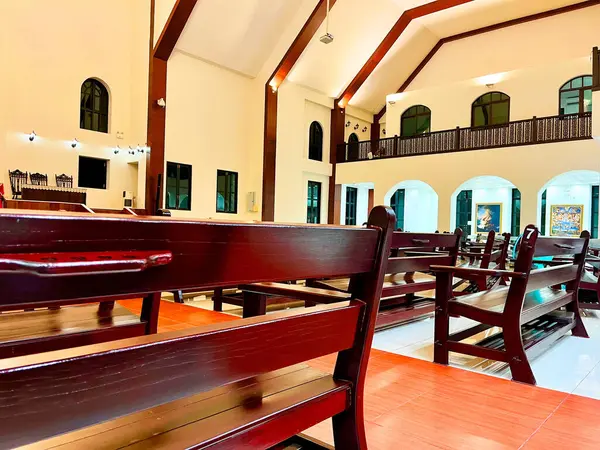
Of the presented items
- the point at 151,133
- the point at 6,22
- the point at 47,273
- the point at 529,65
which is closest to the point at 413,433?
the point at 47,273

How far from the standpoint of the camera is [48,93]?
9516 mm

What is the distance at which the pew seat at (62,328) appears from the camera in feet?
4.55

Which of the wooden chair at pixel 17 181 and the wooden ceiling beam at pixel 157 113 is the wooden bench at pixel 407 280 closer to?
the wooden ceiling beam at pixel 157 113

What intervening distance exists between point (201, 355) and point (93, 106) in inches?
446

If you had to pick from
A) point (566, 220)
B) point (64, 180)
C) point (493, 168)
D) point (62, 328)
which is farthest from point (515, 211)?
point (62, 328)

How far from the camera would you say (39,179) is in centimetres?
927

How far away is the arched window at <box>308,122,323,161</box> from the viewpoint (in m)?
14.4

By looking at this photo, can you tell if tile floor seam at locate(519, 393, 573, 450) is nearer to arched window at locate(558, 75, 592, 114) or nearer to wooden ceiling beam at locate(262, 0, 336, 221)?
wooden ceiling beam at locate(262, 0, 336, 221)

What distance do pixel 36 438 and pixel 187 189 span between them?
1088 cm

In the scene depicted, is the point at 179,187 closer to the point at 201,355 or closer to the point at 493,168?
the point at 493,168

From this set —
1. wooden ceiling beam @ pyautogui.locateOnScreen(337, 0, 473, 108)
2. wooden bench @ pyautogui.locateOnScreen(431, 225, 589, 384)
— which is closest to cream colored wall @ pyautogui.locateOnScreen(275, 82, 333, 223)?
wooden ceiling beam @ pyautogui.locateOnScreen(337, 0, 473, 108)

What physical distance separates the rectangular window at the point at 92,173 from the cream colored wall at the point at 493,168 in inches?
301

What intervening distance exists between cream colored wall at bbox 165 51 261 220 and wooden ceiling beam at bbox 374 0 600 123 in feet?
19.7

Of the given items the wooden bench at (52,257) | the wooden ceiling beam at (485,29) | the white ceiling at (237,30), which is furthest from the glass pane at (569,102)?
the wooden bench at (52,257)
